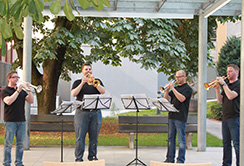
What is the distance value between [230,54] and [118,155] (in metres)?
15.3

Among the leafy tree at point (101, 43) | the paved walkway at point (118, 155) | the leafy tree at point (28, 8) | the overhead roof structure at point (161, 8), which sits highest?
the overhead roof structure at point (161, 8)

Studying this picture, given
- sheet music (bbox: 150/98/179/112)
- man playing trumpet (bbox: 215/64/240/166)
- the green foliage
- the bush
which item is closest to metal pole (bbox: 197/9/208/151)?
man playing trumpet (bbox: 215/64/240/166)

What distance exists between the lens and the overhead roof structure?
8.71 meters

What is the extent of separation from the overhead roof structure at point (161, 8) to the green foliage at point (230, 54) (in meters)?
13.1

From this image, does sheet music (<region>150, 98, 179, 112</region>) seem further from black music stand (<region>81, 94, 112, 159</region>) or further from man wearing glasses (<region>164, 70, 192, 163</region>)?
black music stand (<region>81, 94, 112, 159</region>)

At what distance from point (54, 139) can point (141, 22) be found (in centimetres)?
463

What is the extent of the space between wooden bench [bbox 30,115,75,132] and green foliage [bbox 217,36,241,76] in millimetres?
14125

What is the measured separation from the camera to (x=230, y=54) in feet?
72.1

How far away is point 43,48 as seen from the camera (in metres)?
11.1

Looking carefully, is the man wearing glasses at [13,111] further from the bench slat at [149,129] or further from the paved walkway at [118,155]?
the bench slat at [149,129]

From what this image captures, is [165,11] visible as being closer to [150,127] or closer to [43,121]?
[150,127]

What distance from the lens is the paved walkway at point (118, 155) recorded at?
7855mm

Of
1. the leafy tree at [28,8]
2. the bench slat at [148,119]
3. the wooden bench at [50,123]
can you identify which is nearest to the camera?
the leafy tree at [28,8]

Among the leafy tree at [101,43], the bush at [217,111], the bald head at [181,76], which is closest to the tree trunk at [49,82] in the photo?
the leafy tree at [101,43]
